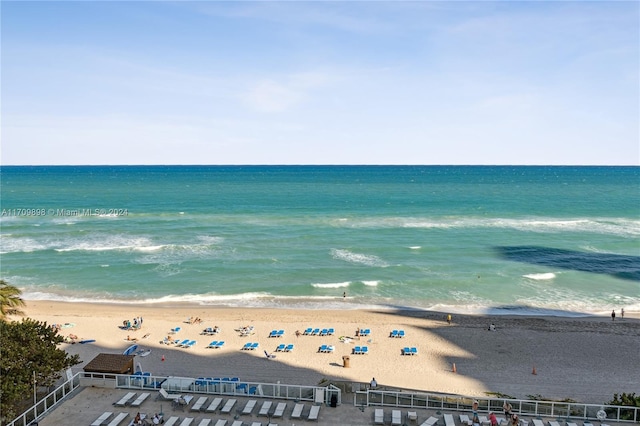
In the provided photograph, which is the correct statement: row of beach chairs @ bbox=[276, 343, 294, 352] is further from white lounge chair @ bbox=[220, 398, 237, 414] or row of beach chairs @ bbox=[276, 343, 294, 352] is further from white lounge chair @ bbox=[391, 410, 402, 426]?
white lounge chair @ bbox=[391, 410, 402, 426]

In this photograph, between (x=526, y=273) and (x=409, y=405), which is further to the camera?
(x=526, y=273)

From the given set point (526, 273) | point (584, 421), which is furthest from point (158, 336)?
point (526, 273)

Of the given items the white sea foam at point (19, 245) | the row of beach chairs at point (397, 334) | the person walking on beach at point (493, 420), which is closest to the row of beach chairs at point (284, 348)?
the row of beach chairs at point (397, 334)

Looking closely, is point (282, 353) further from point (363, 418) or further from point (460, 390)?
point (363, 418)

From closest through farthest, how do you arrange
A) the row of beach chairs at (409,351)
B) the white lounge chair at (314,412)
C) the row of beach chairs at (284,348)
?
the white lounge chair at (314,412), the row of beach chairs at (409,351), the row of beach chairs at (284,348)

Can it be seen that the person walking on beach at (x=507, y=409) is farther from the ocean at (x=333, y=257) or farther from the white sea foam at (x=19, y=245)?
the white sea foam at (x=19, y=245)

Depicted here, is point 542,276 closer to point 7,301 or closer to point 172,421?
point 172,421
